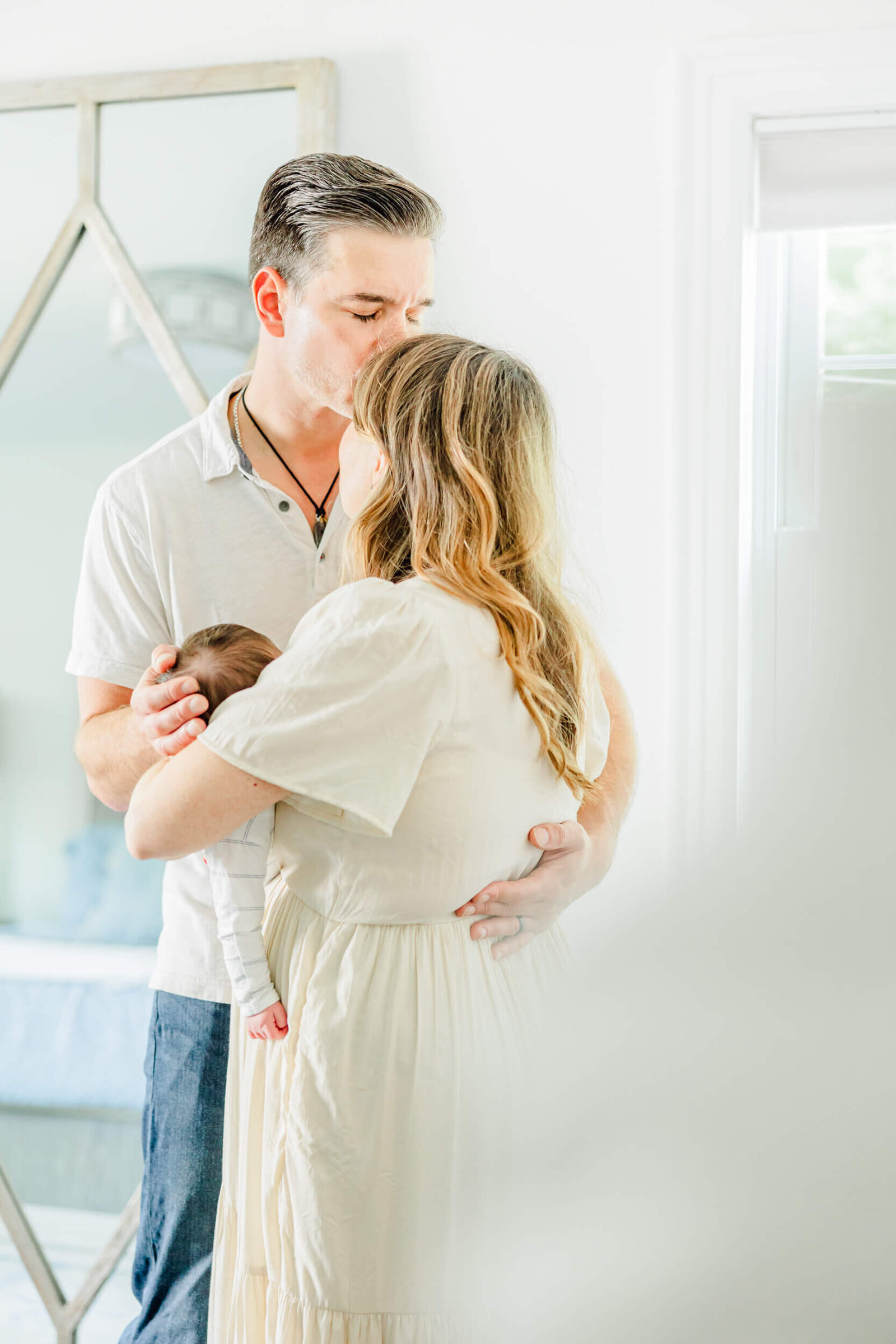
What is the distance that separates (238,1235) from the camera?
79cm

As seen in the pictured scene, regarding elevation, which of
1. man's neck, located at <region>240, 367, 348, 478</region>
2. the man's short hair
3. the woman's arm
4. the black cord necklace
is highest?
the man's short hair

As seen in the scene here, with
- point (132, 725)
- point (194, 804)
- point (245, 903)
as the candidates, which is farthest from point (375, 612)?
point (132, 725)

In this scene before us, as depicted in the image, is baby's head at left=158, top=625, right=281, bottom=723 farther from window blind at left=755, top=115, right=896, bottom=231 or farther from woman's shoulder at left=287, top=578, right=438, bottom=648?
window blind at left=755, top=115, right=896, bottom=231

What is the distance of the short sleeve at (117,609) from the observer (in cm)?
112

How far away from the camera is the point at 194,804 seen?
726 mm

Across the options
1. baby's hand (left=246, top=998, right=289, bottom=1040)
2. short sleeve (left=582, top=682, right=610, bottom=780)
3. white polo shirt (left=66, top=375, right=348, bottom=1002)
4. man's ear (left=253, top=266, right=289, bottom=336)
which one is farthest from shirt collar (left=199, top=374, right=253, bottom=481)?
baby's hand (left=246, top=998, right=289, bottom=1040)

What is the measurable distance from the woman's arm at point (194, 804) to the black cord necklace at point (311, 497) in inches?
17.7

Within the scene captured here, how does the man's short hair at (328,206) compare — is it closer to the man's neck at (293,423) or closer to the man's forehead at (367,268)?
the man's forehead at (367,268)

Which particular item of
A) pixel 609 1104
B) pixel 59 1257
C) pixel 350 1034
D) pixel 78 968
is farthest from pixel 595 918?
pixel 59 1257

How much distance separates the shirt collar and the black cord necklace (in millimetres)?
35

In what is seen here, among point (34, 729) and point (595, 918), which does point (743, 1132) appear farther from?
point (34, 729)

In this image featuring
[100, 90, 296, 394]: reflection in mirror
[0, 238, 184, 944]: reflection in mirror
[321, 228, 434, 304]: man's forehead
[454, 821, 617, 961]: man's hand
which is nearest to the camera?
[454, 821, 617, 961]: man's hand

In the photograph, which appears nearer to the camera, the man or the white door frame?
the man

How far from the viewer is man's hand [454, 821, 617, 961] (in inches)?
32.0
